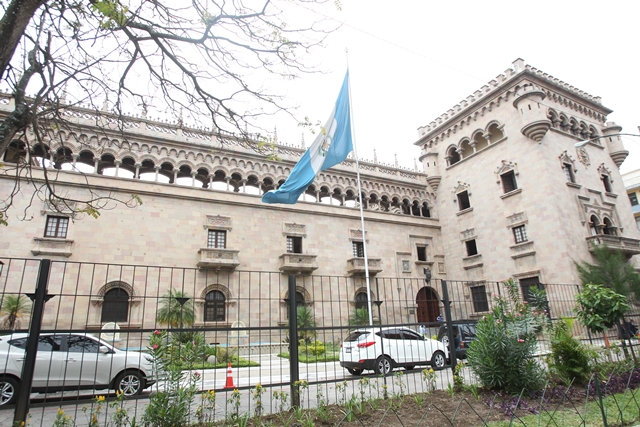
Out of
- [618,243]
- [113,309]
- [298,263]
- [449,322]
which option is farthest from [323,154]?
[618,243]

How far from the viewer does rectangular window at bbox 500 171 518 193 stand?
25359 mm

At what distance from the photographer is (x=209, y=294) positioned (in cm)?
2062

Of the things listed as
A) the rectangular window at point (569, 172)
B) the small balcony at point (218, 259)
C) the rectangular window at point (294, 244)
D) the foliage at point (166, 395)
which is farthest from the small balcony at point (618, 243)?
the foliage at point (166, 395)

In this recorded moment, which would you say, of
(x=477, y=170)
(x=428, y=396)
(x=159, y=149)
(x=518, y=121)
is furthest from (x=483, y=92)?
(x=428, y=396)

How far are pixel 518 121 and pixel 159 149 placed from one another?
21.8 metres

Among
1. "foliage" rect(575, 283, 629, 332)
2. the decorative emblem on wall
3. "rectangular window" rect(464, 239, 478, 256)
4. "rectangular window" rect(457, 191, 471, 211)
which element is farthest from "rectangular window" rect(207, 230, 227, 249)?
the decorative emblem on wall

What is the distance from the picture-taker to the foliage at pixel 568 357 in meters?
7.95

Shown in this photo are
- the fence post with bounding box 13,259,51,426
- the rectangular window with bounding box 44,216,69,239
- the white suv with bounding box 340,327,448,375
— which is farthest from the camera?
the rectangular window with bounding box 44,216,69,239

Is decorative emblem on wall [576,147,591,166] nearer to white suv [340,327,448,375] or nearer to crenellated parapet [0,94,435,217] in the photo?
crenellated parapet [0,94,435,217]

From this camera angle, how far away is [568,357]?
26.7ft

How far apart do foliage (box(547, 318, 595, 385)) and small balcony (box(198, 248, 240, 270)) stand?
1537 centimetres

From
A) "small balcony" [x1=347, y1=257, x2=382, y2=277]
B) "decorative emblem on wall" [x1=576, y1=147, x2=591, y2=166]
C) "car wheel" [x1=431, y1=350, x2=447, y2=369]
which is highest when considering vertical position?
"decorative emblem on wall" [x1=576, y1=147, x2=591, y2=166]

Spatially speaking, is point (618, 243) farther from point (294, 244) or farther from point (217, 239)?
point (217, 239)

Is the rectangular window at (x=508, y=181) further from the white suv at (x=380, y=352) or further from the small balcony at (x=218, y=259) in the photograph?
the small balcony at (x=218, y=259)
